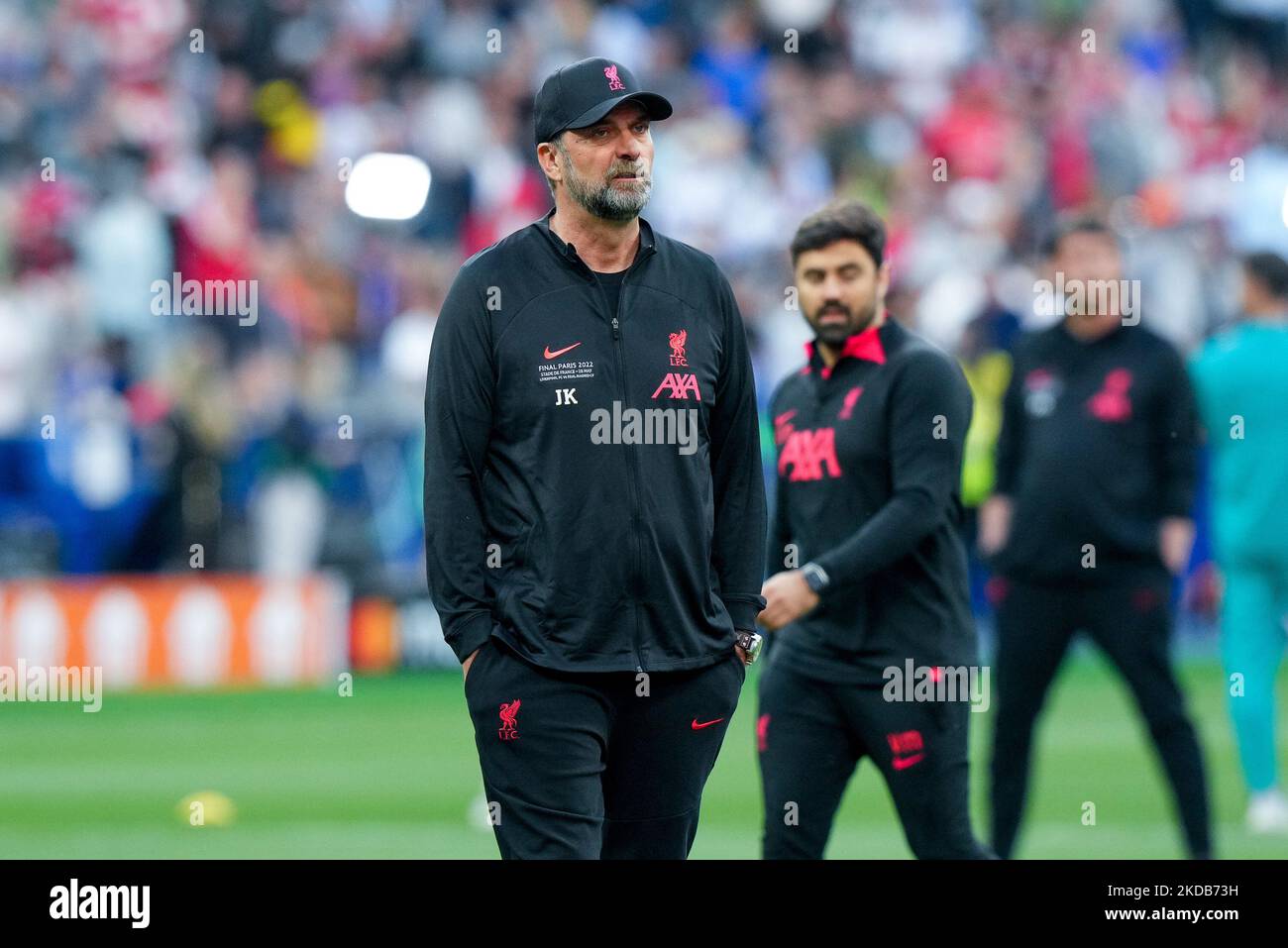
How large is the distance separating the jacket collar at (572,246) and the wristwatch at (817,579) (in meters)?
1.40

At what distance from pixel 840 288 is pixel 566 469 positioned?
1784mm

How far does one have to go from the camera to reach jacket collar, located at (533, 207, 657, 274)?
18.5ft

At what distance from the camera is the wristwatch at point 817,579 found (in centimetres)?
667

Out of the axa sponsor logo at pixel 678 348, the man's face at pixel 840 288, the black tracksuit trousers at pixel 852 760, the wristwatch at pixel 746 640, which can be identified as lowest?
the black tracksuit trousers at pixel 852 760

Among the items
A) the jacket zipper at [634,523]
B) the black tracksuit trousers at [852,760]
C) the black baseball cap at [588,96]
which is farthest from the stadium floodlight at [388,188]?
the jacket zipper at [634,523]

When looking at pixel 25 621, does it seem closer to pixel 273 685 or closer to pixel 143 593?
pixel 143 593

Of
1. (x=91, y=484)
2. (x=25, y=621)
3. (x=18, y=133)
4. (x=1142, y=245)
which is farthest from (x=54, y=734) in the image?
(x=1142, y=245)

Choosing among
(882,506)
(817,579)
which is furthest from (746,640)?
(882,506)

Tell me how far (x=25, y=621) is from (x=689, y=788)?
10.2 m

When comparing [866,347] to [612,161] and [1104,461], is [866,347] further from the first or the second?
[1104,461]

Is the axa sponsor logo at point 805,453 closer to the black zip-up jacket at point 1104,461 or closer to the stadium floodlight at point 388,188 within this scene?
the black zip-up jacket at point 1104,461
